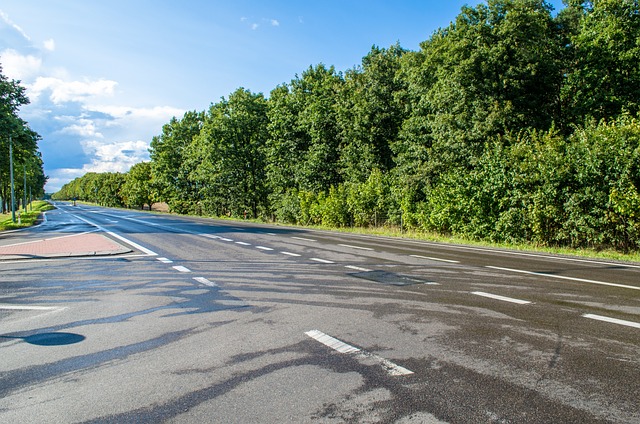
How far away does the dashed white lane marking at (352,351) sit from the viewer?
3803 millimetres

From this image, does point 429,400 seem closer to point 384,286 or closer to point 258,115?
point 384,286

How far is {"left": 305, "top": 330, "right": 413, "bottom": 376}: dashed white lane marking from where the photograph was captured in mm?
3803

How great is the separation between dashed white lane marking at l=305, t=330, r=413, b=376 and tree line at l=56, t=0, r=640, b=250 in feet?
40.2

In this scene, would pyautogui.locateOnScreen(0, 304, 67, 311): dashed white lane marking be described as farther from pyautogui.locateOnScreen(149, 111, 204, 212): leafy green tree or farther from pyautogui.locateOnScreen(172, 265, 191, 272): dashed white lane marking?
pyautogui.locateOnScreen(149, 111, 204, 212): leafy green tree

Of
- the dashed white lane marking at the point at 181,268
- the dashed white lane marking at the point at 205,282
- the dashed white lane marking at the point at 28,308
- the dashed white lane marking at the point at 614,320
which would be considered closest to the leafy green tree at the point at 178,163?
the dashed white lane marking at the point at 181,268

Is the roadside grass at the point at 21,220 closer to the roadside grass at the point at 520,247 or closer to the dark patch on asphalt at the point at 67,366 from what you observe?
the roadside grass at the point at 520,247

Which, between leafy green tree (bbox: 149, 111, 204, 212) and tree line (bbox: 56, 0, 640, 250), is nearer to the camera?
tree line (bbox: 56, 0, 640, 250)

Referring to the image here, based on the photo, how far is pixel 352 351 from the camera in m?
4.33

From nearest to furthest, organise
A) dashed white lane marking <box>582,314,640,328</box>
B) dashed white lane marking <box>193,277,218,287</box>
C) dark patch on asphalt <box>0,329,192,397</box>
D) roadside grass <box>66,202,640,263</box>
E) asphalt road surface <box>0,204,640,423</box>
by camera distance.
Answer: asphalt road surface <box>0,204,640,423</box> < dark patch on asphalt <box>0,329,192,397</box> < dashed white lane marking <box>582,314,640,328</box> < dashed white lane marking <box>193,277,218,287</box> < roadside grass <box>66,202,640,263</box>

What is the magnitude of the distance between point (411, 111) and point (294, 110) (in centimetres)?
1390

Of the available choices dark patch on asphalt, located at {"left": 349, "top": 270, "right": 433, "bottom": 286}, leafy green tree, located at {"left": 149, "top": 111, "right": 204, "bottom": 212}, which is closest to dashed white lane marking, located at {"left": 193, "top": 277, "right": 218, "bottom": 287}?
dark patch on asphalt, located at {"left": 349, "top": 270, "right": 433, "bottom": 286}

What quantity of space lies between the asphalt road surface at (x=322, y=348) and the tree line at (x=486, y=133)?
664 centimetres

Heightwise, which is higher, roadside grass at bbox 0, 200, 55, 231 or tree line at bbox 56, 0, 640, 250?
tree line at bbox 56, 0, 640, 250

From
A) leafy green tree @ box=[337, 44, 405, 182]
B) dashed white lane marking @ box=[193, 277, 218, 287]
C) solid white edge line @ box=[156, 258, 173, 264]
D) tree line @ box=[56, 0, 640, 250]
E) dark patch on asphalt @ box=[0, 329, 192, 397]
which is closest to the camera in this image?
dark patch on asphalt @ box=[0, 329, 192, 397]
